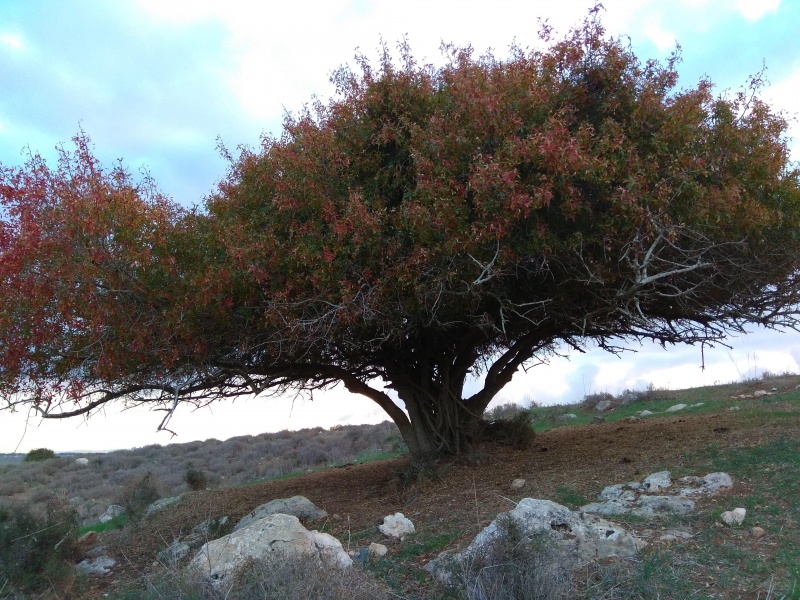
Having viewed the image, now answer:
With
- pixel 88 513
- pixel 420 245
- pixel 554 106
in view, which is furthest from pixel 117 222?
pixel 88 513

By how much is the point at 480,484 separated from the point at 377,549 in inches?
125

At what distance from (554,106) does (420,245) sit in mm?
2866

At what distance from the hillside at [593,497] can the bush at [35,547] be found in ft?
2.04

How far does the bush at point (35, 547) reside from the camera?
26.5ft

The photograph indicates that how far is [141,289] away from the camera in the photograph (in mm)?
9008

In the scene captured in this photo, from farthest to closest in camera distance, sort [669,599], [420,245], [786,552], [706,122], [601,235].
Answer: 1. [706,122]
2. [601,235]
3. [420,245]
4. [786,552]
5. [669,599]

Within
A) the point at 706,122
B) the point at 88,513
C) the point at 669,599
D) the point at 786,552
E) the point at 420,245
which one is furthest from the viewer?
the point at 88,513

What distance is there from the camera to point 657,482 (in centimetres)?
871

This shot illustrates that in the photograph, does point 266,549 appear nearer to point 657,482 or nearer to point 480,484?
point 480,484

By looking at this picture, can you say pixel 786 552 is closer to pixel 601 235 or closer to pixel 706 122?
pixel 601 235

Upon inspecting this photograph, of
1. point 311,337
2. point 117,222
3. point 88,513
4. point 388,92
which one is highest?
point 388,92

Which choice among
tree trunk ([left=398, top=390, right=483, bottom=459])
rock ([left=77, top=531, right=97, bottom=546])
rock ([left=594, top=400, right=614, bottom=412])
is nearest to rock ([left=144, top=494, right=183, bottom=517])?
rock ([left=77, top=531, right=97, bottom=546])

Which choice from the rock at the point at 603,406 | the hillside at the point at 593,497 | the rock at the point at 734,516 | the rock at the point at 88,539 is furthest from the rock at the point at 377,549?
the rock at the point at 603,406

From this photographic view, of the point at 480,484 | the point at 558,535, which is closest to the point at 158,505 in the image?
the point at 480,484
